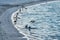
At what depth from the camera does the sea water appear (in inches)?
805

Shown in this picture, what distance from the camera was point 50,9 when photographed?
30.2 meters

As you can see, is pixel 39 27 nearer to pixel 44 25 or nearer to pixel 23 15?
pixel 44 25

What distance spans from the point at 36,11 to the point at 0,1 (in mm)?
7534

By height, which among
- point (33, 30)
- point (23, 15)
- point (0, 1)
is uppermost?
point (0, 1)

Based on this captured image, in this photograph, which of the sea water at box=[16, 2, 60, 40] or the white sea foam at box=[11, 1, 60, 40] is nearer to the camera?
the white sea foam at box=[11, 1, 60, 40]

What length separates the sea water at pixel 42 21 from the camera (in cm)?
2045

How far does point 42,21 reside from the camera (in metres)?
24.8

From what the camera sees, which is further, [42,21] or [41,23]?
[42,21]

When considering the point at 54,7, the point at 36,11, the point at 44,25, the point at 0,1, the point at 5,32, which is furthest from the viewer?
the point at 0,1

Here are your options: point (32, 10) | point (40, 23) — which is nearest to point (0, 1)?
point (32, 10)

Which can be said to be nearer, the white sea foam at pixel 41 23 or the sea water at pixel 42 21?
the white sea foam at pixel 41 23

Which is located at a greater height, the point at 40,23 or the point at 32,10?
the point at 32,10

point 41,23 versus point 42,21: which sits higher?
point 42,21

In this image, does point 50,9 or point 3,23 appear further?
point 50,9
